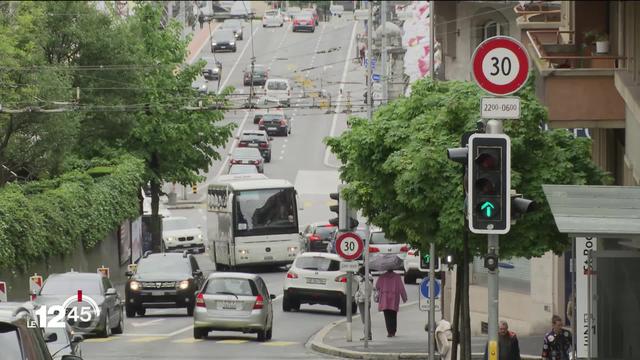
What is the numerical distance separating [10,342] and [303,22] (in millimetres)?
118917

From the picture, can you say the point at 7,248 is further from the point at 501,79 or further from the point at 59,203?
the point at 501,79

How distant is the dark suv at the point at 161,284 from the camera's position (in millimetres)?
38000

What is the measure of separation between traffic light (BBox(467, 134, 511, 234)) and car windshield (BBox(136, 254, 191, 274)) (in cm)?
2317

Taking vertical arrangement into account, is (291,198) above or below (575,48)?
below

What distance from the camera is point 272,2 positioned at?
17225 cm

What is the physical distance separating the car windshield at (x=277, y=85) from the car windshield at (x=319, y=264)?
54012 mm

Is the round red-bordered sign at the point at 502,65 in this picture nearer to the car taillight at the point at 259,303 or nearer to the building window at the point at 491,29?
the car taillight at the point at 259,303

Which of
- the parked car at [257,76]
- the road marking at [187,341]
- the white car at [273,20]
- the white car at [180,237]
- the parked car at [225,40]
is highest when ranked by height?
the white car at [273,20]

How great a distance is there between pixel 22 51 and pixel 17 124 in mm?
3212

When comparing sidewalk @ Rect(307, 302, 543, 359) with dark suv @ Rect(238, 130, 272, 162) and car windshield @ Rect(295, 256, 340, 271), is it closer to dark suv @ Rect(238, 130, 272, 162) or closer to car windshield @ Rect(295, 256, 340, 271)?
car windshield @ Rect(295, 256, 340, 271)

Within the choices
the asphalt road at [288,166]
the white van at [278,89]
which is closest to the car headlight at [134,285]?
the asphalt road at [288,166]

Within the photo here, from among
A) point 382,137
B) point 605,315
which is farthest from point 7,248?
point 605,315

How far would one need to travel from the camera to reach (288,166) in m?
91.6

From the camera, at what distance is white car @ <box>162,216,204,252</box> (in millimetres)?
67438
